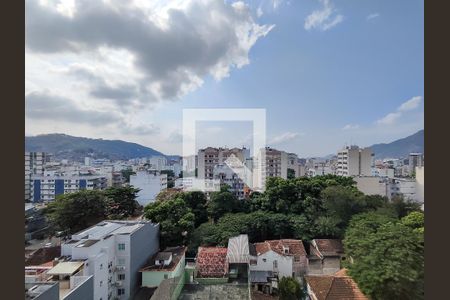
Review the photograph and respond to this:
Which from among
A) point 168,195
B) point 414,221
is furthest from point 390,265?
Result: point 168,195

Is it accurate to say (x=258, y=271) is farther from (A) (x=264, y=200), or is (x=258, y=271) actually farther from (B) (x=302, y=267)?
(A) (x=264, y=200)

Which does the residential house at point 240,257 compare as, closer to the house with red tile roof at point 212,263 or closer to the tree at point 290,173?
the house with red tile roof at point 212,263

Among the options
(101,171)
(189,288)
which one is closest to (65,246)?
(189,288)

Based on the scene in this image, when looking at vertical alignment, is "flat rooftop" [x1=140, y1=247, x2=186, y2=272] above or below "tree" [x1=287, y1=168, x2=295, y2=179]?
below

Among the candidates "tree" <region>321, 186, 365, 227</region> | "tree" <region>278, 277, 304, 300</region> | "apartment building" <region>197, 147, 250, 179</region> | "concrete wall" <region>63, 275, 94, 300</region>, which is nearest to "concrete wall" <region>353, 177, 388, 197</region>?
"tree" <region>321, 186, 365, 227</region>

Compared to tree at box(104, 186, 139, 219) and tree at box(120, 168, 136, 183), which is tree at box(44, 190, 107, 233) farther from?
tree at box(120, 168, 136, 183)

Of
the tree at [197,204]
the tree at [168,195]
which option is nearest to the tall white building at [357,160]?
the tree at [197,204]

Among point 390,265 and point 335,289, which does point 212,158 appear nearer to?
point 335,289
